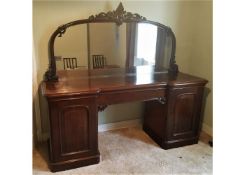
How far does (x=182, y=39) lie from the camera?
2607 millimetres

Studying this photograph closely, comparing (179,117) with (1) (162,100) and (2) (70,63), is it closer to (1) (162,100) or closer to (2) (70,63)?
(1) (162,100)

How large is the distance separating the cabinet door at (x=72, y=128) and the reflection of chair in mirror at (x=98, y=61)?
1.78 ft

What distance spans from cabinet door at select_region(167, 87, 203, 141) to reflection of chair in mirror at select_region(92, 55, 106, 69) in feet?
2.43

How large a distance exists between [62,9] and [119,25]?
561mm

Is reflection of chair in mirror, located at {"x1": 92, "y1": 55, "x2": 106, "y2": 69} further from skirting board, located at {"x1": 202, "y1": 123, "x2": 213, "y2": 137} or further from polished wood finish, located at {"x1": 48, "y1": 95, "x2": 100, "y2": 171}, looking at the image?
skirting board, located at {"x1": 202, "y1": 123, "x2": 213, "y2": 137}

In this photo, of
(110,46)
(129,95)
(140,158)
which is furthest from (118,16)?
(140,158)

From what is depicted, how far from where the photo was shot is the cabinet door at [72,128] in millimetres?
1740

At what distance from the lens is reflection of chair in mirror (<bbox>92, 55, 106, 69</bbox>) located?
2215 mm

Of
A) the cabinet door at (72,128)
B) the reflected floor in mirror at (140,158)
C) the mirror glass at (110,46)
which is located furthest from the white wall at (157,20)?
the cabinet door at (72,128)

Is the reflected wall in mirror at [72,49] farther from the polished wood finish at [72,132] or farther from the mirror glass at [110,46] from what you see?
the polished wood finish at [72,132]
